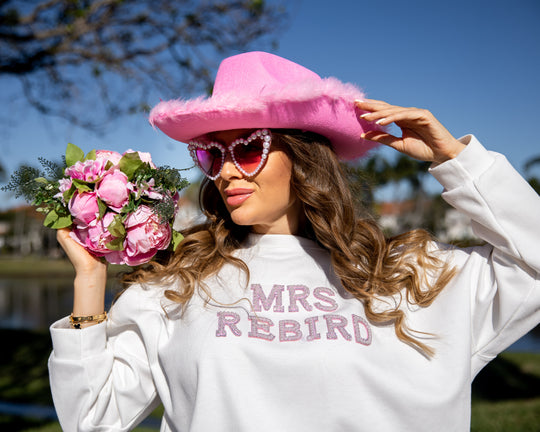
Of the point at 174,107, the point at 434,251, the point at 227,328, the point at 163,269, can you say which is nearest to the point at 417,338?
the point at 434,251

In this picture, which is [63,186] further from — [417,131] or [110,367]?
[417,131]

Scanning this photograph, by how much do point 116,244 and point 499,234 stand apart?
5.07 ft

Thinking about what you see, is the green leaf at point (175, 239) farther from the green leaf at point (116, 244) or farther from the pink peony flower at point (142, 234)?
the green leaf at point (116, 244)

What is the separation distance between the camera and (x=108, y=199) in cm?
194

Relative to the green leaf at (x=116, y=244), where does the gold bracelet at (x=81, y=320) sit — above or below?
below

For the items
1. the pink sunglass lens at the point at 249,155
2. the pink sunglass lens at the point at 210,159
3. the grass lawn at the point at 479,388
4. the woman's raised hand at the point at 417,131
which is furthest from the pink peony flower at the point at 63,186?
the grass lawn at the point at 479,388

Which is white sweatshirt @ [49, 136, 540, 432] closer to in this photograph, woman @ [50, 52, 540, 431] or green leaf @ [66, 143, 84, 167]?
woman @ [50, 52, 540, 431]

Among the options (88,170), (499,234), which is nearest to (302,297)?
(499,234)

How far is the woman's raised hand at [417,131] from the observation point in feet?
6.33

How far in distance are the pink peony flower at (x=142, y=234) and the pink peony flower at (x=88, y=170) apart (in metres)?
0.22

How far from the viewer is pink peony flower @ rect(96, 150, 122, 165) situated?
2.03 meters

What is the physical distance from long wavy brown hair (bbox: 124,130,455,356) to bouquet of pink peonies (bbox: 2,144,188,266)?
265mm

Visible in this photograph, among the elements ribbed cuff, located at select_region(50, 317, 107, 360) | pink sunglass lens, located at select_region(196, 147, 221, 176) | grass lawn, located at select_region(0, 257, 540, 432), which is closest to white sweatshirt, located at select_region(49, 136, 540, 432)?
ribbed cuff, located at select_region(50, 317, 107, 360)

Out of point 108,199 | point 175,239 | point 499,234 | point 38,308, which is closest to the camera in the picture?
point 499,234
